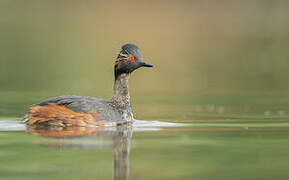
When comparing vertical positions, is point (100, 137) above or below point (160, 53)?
below

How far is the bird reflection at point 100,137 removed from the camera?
1125cm

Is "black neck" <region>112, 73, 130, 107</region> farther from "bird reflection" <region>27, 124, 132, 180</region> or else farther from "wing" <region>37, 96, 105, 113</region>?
"wing" <region>37, 96, 105, 113</region>

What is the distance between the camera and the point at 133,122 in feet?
52.3

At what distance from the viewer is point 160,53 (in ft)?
130

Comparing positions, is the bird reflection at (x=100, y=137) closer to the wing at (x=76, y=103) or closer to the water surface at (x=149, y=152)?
the water surface at (x=149, y=152)

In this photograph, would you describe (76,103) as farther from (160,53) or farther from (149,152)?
(160,53)

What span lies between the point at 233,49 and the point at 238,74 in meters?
12.4

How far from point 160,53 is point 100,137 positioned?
26172mm

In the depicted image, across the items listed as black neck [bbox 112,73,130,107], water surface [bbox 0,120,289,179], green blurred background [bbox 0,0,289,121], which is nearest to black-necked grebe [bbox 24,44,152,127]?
water surface [bbox 0,120,289,179]

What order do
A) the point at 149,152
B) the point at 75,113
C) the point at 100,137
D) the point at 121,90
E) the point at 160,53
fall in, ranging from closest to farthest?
the point at 149,152 < the point at 100,137 < the point at 75,113 < the point at 121,90 < the point at 160,53

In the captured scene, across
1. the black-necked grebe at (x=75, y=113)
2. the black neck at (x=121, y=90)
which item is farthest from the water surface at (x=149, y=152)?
Answer: the black neck at (x=121, y=90)

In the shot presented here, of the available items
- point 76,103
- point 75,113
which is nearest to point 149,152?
point 75,113

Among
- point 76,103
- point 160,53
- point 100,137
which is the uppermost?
point 160,53

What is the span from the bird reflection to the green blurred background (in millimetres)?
2395
